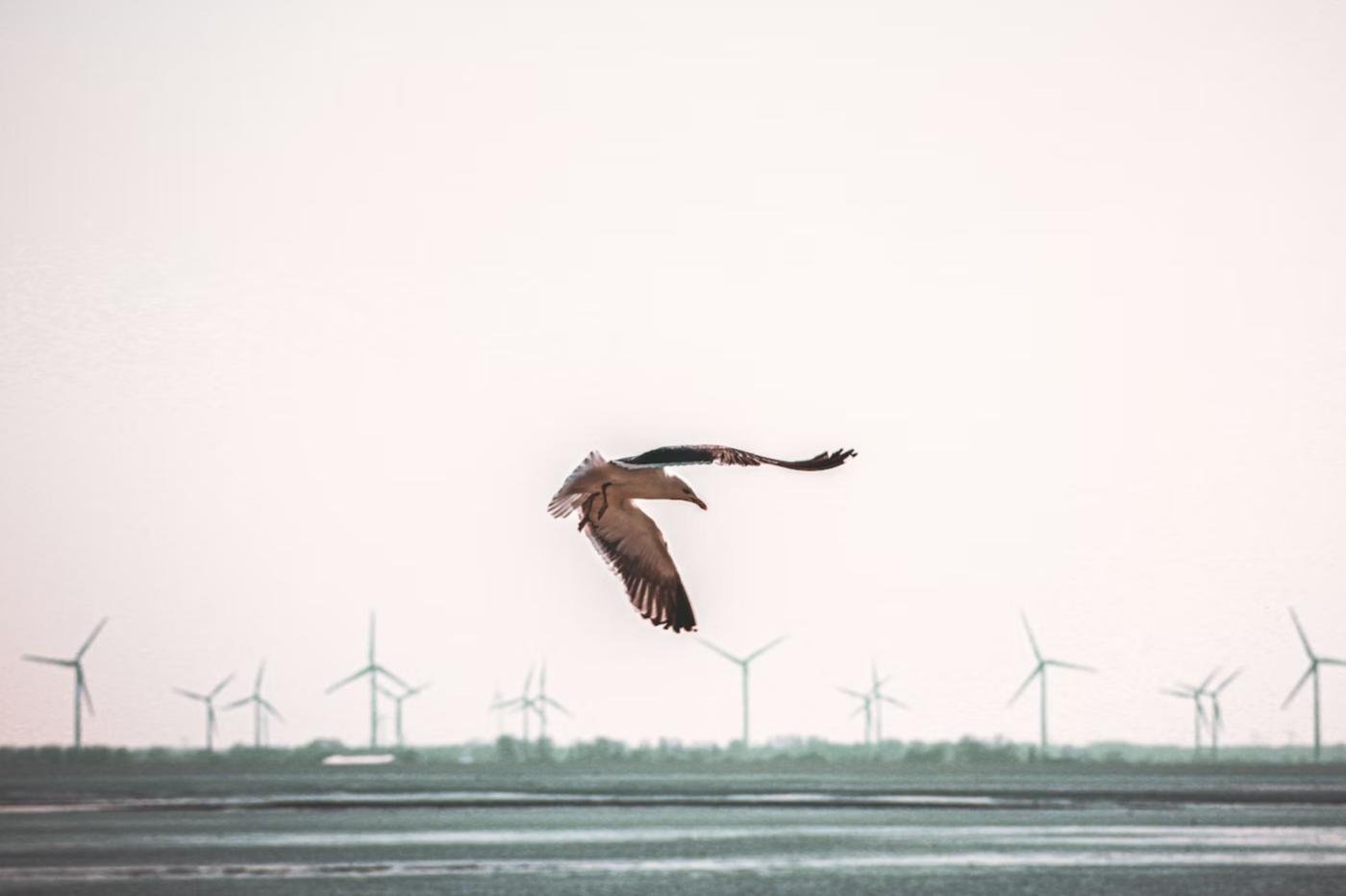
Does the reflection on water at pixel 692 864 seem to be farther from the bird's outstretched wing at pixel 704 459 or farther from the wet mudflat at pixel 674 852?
the bird's outstretched wing at pixel 704 459

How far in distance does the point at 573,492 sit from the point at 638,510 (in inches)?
145

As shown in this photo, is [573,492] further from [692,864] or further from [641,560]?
[692,864]

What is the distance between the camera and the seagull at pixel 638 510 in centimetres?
3038

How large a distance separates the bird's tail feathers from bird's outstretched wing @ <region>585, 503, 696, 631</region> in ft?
11.0

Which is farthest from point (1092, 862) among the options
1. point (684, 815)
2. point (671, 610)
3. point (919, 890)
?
point (671, 610)

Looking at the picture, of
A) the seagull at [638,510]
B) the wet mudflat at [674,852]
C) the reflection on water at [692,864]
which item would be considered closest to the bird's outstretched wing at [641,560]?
the seagull at [638,510]

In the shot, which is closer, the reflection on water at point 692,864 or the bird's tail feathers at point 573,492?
the bird's tail feathers at point 573,492

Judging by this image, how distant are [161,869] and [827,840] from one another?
47.6 m

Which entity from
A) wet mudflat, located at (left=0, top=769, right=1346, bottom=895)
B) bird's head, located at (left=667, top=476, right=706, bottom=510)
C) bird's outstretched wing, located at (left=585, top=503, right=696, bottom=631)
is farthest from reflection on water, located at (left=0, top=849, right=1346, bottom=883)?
bird's head, located at (left=667, top=476, right=706, bottom=510)

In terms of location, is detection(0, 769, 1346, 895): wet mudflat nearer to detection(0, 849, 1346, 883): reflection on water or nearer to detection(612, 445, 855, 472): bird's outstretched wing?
detection(0, 849, 1346, 883): reflection on water

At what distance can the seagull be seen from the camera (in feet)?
99.7

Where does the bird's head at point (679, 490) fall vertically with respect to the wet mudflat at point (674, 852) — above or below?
above

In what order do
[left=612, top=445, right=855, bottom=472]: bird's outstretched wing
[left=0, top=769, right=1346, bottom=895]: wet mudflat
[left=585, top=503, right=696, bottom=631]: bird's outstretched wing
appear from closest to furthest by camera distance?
1. [left=612, top=445, right=855, bottom=472]: bird's outstretched wing
2. [left=585, top=503, right=696, bottom=631]: bird's outstretched wing
3. [left=0, top=769, right=1346, bottom=895]: wet mudflat

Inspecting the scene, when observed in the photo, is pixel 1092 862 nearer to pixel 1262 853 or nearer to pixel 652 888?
pixel 1262 853
